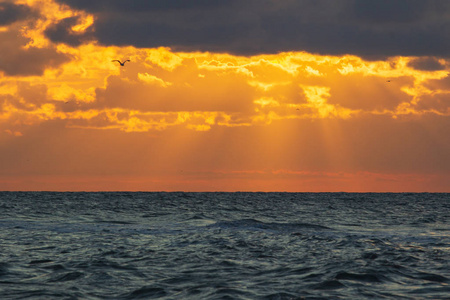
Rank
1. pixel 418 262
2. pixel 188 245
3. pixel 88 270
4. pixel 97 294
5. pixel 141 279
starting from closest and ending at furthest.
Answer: pixel 97 294 → pixel 141 279 → pixel 88 270 → pixel 418 262 → pixel 188 245

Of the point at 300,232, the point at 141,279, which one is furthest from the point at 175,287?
the point at 300,232

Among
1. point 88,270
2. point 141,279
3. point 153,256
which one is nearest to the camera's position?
point 141,279

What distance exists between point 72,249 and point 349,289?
→ 16.6 metres

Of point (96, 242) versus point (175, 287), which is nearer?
point (175, 287)

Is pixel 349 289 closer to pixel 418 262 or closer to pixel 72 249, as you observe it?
pixel 418 262

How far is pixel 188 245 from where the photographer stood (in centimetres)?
3478

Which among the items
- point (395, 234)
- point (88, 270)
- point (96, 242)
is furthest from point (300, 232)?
point (88, 270)

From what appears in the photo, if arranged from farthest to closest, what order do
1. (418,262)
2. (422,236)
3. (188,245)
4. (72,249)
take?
(422,236) → (188,245) → (72,249) → (418,262)

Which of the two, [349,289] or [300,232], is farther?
[300,232]

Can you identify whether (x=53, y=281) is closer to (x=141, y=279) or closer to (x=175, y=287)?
(x=141, y=279)

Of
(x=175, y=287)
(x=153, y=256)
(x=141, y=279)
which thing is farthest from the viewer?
(x=153, y=256)

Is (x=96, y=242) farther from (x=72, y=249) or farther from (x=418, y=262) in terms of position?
(x=418, y=262)

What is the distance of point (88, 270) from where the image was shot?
24.7 meters

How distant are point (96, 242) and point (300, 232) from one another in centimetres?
1551
